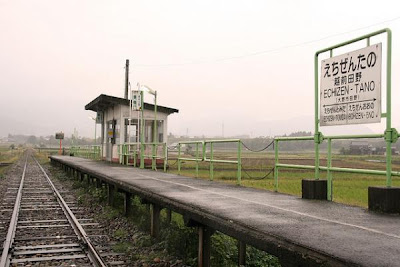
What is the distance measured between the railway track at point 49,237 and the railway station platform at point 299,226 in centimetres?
144

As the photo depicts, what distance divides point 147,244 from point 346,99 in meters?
4.15

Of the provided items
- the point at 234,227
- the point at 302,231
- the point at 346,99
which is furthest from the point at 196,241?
the point at 346,99

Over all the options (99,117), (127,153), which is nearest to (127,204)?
(127,153)

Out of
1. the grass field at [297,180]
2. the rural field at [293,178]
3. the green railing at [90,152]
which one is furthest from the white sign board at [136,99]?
the green railing at [90,152]

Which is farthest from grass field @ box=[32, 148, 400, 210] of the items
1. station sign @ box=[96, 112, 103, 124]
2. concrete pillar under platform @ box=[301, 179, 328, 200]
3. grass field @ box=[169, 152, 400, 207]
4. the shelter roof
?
station sign @ box=[96, 112, 103, 124]

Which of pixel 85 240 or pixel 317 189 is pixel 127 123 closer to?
pixel 85 240

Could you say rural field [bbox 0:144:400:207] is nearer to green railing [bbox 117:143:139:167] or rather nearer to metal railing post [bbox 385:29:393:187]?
green railing [bbox 117:143:139:167]

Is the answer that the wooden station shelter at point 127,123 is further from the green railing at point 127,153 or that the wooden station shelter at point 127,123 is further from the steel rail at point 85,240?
the steel rail at point 85,240

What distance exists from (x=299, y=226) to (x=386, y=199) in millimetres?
1774

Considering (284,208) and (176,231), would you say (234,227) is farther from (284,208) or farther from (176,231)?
(176,231)

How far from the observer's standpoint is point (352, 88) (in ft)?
20.5

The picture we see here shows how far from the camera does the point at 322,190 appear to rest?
717cm

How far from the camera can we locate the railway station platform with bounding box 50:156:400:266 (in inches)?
135

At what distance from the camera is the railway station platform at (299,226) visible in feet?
11.3
